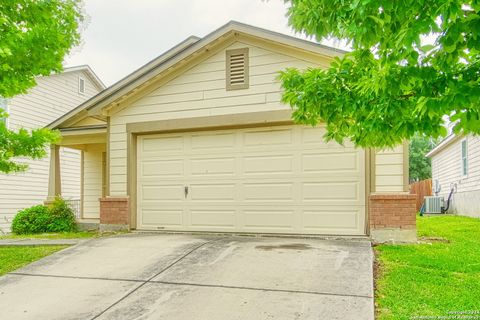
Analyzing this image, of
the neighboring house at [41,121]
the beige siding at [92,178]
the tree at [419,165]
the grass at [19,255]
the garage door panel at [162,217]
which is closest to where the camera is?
the grass at [19,255]

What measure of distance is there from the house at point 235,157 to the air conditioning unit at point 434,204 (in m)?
12.4

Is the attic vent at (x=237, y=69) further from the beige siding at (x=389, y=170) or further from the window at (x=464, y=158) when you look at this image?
the window at (x=464, y=158)

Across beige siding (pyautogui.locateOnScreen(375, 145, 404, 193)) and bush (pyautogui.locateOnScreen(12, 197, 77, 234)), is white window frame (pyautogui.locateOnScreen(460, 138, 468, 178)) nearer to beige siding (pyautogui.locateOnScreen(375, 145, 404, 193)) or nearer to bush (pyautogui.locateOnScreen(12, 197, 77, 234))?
beige siding (pyautogui.locateOnScreen(375, 145, 404, 193))

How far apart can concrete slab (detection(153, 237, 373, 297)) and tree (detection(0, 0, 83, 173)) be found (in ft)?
11.2

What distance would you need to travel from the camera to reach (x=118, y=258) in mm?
6578

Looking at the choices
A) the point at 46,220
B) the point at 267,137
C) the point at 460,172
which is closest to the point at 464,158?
the point at 460,172

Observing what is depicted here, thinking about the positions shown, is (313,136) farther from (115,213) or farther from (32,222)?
(32,222)

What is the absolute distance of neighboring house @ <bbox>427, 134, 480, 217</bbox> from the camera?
14614 millimetres

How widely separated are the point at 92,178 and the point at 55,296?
30.6 feet

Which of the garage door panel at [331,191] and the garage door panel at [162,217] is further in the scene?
the garage door panel at [162,217]

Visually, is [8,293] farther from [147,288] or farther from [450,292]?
[450,292]

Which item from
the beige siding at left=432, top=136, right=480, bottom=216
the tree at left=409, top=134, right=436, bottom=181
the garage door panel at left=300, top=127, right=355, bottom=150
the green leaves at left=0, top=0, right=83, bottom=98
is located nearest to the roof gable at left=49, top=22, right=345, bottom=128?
the garage door panel at left=300, top=127, right=355, bottom=150

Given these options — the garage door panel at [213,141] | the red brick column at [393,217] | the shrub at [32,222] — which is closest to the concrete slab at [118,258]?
the garage door panel at [213,141]

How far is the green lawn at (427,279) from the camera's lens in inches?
166
